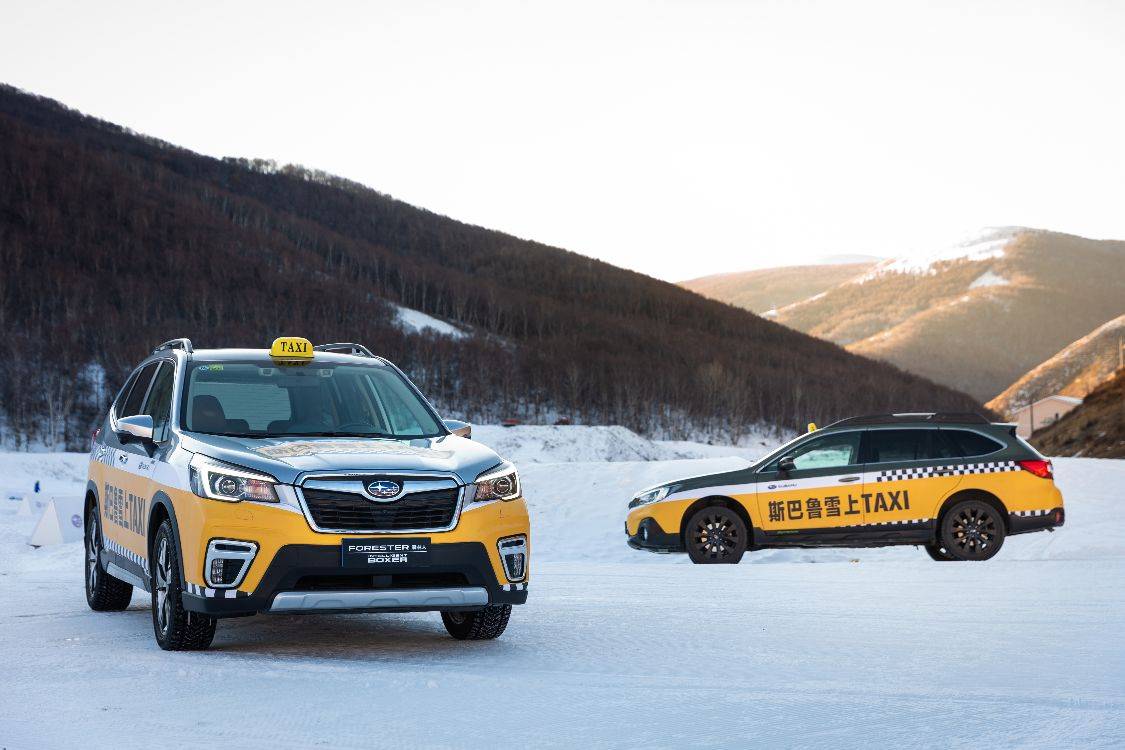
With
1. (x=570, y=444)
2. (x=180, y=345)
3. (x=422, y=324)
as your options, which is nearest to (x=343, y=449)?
(x=180, y=345)

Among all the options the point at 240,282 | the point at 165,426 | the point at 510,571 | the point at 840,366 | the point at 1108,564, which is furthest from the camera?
the point at 840,366

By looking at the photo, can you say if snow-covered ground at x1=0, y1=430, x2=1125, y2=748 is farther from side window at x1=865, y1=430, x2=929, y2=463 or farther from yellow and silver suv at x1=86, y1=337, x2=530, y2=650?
side window at x1=865, y1=430, x2=929, y2=463

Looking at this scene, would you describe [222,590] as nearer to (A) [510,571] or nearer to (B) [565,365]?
(A) [510,571]

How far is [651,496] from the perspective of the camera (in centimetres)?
1720

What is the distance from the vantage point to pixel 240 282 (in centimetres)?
15800

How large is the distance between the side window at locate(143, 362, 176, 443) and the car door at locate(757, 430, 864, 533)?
324 inches

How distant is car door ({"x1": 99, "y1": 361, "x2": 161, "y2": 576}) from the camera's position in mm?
9398

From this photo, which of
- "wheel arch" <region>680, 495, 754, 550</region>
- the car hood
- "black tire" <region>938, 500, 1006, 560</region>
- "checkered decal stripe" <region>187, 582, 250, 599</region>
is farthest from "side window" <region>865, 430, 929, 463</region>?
"checkered decal stripe" <region>187, 582, 250, 599</region>

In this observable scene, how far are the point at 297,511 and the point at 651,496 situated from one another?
9.55 metres

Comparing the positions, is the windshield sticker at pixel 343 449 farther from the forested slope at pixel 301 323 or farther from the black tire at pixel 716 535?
the forested slope at pixel 301 323

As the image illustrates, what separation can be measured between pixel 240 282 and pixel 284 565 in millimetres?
154253

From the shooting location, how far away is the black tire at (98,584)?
1111 centimetres

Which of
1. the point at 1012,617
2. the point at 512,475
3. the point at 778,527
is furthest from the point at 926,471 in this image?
the point at 512,475

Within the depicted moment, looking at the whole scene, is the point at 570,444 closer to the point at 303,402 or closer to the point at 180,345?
the point at 180,345
